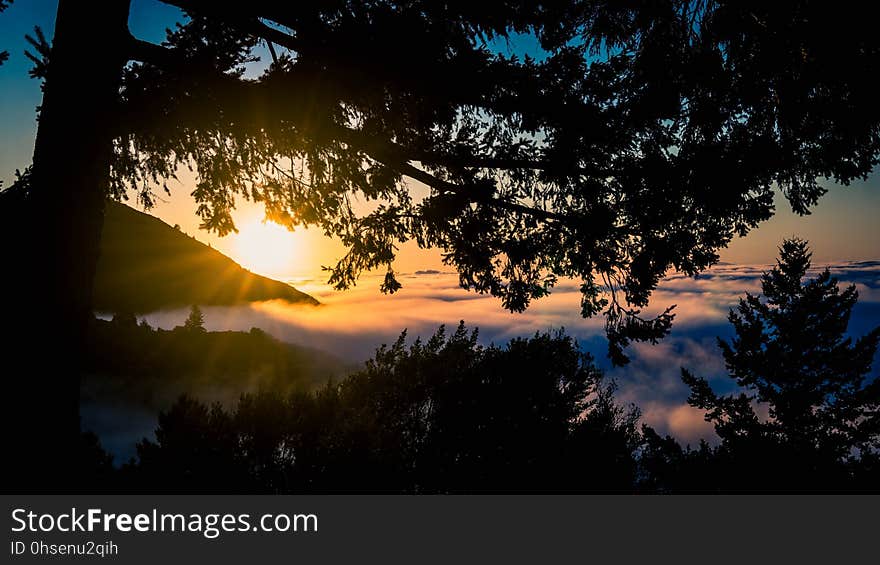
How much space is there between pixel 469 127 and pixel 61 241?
4.74 meters

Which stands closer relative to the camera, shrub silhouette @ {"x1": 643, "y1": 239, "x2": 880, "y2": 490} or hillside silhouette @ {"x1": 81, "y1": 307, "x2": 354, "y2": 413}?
shrub silhouette @ {"x1": 643, "y1": 239, "x2": 880, "y2": 490}

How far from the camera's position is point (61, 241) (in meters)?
4.14

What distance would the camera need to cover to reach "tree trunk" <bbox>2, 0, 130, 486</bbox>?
3916mm

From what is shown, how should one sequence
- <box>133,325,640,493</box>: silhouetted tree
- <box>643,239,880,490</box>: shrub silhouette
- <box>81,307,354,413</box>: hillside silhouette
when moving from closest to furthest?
<box>133,325,640,493</box>: silhouetted tree
<box>643,239,880,490</box>: shrub silhouette
<box>81,307,354,413</box>: hillside silhouette

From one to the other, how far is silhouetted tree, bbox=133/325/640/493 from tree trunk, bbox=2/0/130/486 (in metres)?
3.28

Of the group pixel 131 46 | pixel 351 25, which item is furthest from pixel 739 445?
pixel 131 46

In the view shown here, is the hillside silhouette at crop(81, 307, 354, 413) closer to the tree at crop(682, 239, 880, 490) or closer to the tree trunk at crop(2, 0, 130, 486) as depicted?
the tree at crop(682, 239, 880, 490)

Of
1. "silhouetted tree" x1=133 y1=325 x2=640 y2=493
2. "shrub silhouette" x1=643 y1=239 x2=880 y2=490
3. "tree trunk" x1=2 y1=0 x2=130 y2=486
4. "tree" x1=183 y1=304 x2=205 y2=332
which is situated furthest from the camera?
"tree" x1=183 y1=304 x2=205 y2=332

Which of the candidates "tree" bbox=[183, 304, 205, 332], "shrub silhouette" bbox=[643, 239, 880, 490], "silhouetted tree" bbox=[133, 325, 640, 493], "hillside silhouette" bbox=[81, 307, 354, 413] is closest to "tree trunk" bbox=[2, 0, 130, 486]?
"silhouetted tree" bbox=[133, 325, 640, 493]

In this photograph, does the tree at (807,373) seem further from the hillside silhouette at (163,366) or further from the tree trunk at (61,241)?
the hillside silhouette at (163,366)

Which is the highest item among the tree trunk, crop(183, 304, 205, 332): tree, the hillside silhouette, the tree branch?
the tree branch

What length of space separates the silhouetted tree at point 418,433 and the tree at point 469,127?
4080 millimetres

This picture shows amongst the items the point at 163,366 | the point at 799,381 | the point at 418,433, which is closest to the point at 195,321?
the point at 163,366
